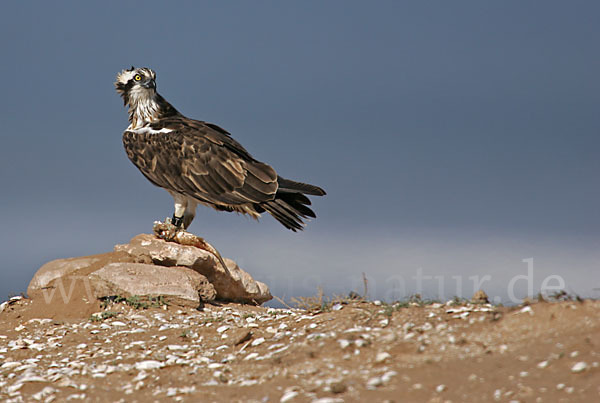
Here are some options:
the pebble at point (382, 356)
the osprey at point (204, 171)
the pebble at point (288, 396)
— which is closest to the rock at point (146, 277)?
the osprey at point (204, 171)

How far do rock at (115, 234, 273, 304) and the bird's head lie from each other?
291cm

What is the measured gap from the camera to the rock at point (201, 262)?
41.8 feet

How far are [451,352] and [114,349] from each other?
4.81 m

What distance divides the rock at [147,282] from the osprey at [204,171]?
4.23ft

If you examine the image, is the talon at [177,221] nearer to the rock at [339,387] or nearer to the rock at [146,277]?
the rock at [146,277]

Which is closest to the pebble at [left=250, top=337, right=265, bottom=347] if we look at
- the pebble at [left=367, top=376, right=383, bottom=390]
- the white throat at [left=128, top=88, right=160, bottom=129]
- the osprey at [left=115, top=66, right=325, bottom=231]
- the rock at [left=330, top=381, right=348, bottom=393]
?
the rock at [left=330, top=381, right=348, bottom=393]

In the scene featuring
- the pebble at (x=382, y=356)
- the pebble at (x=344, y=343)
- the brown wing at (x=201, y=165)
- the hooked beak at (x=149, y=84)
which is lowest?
the pebble at (x=382, y=356)

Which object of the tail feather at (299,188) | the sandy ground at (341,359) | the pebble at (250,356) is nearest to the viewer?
the sandy ground at (341,359)

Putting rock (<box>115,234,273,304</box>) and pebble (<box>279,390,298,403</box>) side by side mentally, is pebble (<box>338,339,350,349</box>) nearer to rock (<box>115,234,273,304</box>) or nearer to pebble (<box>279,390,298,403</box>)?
pebble (<box>279,390,298,403</box>)

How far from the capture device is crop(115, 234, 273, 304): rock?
41.8 feet

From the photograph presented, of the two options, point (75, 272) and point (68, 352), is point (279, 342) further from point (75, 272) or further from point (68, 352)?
point (75, 272)

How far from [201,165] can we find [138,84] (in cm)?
237

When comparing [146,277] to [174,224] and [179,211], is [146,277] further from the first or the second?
[179,211]

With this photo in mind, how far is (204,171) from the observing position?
12.8m
